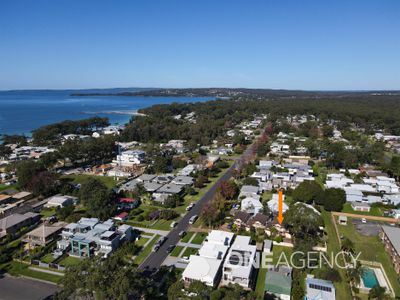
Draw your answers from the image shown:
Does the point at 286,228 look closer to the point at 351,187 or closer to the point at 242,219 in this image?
the point at 242,219

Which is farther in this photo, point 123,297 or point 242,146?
point 242,146

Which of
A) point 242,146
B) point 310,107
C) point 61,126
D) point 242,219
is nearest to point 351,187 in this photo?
point 242,219

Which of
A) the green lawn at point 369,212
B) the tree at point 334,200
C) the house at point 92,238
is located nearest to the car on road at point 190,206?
the house at point 92,238

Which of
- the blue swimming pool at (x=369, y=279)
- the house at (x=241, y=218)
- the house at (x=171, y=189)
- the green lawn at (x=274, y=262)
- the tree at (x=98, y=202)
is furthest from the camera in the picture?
the house at (x=171, y=189)

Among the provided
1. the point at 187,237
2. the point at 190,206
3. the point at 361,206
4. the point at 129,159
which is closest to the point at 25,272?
the point at 187,237

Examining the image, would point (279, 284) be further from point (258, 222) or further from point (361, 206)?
point (361, 206)

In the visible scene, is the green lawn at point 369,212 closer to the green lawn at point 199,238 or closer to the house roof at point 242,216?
the house roof at point 242,216

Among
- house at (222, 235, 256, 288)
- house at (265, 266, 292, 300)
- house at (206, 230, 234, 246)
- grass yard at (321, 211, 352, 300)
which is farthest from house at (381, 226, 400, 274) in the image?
house at (206, 230, 234, 246)
